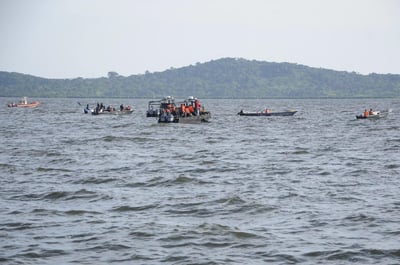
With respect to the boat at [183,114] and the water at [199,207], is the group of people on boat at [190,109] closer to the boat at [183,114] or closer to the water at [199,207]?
the boat at [183,114]

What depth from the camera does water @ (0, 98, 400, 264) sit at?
629 inches

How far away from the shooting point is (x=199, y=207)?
21000mm

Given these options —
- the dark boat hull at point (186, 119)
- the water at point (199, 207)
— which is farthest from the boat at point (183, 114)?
the water at point (199, 207)

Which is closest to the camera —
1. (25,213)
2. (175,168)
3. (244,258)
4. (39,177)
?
(244,258)

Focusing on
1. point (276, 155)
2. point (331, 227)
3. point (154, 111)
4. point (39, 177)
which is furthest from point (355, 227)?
point (154, 111)

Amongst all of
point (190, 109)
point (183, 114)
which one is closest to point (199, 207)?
point (183, 114)

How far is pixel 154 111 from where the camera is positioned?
8606 centimetres

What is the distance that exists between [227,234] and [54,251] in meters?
4.33

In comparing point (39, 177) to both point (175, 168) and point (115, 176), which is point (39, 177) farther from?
point (175, 168)

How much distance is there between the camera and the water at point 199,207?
16.0 meters

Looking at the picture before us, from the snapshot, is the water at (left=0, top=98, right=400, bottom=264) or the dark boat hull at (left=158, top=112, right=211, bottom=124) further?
the dark boat hull at (left=158, top=112, right=211, bottom=124)

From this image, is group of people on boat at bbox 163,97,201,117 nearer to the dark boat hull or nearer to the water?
the dark boat hull

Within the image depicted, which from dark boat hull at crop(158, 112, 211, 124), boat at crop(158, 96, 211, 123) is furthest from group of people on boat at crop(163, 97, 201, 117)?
dark boat hull at crop(158, 112, 211, 124)

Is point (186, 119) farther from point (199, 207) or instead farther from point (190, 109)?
point (199, 207)
